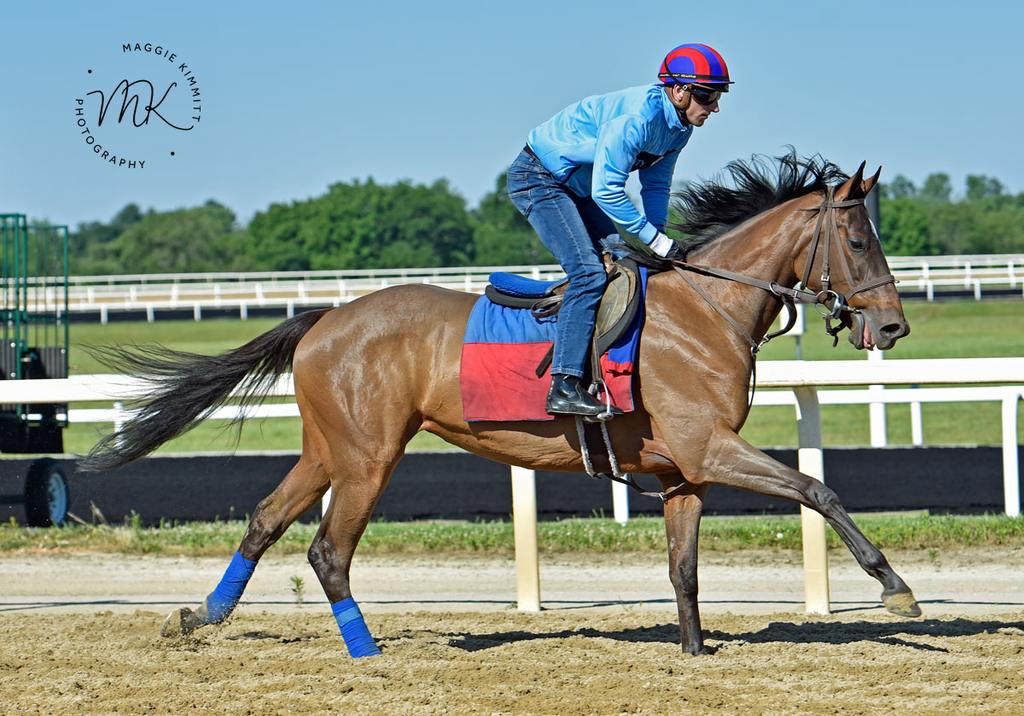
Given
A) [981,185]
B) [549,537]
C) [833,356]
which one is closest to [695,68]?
[549,537]

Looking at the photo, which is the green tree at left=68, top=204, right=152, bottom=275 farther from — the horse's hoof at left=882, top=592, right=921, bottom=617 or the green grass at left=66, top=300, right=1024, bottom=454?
the horse's hoof at left=882, top=592, right=921, bottom=617

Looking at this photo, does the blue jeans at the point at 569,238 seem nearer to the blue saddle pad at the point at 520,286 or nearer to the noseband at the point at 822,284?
the blue saddle pad at the point at 520,286

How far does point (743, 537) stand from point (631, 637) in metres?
2.56

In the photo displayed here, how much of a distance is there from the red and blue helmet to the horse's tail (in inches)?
76.0

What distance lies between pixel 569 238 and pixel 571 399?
711mm

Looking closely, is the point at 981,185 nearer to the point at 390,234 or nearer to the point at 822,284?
the point at 390,234

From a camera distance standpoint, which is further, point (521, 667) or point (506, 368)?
point (506, 368)

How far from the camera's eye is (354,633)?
17.6 feet

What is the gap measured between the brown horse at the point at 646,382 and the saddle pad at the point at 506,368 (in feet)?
0.23

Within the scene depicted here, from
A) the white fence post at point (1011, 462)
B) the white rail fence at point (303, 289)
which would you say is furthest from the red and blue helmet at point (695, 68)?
the white rail fence at point (303, 289)

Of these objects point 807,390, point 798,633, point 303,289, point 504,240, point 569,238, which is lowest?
point 798,633

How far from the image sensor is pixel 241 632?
19.5 ft

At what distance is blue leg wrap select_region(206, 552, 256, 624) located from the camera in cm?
571

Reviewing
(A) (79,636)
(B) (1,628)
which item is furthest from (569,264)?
(B) (1,628)
